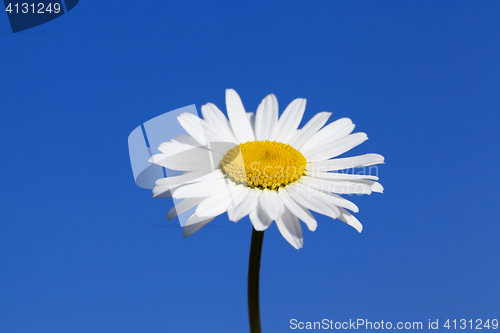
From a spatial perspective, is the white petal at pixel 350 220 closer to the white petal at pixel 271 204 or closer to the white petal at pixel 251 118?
the white petal at pixel 271 204

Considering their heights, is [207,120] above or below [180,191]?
above

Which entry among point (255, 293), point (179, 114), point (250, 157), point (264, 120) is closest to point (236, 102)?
point (264, 120)

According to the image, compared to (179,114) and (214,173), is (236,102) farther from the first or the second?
(214,173)

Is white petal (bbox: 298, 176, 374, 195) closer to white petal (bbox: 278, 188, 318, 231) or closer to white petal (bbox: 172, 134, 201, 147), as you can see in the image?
white petal (bbox: 278, 188, 318, 231)

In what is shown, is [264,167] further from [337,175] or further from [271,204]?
[337,175]

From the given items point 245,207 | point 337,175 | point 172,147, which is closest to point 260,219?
point 245,207

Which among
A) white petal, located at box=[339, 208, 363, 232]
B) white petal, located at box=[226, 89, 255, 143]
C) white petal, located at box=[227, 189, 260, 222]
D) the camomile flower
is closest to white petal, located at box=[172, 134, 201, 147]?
the camomile flower
